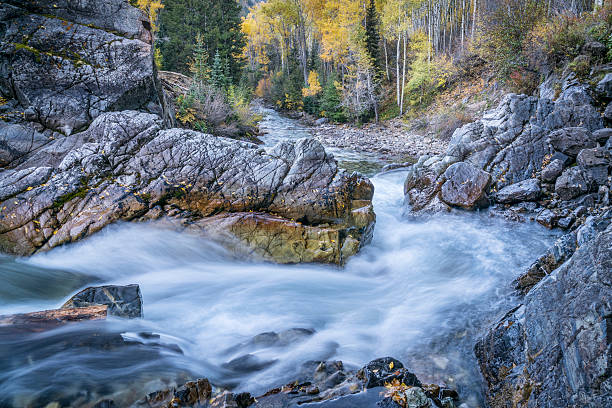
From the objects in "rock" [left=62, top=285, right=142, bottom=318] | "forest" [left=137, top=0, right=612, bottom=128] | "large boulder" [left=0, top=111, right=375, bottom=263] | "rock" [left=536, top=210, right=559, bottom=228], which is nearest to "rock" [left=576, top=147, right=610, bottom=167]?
"rock" [left=536, top=210, right=559, bottom=228]

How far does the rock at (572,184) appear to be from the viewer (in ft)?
27.0

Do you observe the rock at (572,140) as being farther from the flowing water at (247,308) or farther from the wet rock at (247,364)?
the wet rock at (247,364)

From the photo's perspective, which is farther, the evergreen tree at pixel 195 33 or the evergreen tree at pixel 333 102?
the evergreen tree at pixel 333 102

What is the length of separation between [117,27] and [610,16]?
16567 millimetres

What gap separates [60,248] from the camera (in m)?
6.75

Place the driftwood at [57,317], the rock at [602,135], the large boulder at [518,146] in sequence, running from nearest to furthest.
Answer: the driftwood at [57,317]
the rock at [602,135]
the large boulder at [518,146]

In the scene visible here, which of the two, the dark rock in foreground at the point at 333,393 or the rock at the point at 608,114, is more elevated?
the rock at the point at 608,114

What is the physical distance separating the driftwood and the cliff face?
2853 mm

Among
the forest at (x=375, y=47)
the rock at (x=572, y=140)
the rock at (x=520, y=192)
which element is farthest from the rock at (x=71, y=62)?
the rock at (x=572, y=140)

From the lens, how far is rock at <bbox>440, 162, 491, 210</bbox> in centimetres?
958

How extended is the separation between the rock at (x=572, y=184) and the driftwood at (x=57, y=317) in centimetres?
1039

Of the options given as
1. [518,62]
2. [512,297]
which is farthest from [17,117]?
[518,62]

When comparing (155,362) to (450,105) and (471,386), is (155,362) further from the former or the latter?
(450,105)

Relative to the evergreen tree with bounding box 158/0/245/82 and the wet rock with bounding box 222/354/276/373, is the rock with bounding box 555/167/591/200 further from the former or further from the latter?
the evergreen tree with bounding box 158/0/245/82
